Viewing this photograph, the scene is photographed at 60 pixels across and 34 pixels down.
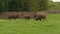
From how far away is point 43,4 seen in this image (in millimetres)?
33188

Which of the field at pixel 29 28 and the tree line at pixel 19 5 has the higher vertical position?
the field at pixel 29 28

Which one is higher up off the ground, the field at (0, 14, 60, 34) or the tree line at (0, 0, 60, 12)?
the field at (0, 14, 60, 34)

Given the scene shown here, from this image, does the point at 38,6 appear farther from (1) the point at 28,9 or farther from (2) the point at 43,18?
(2) the point at 43,18

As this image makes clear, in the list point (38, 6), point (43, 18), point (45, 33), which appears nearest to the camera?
point (45, 33)

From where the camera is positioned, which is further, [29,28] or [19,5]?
[19,5]

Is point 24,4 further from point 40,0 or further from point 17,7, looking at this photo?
point 40,0

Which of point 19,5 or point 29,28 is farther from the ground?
point 29,28

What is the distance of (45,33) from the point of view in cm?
1159

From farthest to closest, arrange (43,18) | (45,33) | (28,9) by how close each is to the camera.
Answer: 1. (28,9)
2. (43,18)
3. (45,33)

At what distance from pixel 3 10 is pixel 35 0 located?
514 cm

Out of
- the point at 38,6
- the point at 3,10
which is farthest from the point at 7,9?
the point at 38,6

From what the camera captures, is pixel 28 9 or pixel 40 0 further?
pixel 40 0

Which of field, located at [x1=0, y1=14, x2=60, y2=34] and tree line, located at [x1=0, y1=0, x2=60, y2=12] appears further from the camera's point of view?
tree line, located at [x1=0, y1=0, x2=60, y2=12]

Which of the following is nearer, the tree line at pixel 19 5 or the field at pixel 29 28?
the field at pixel 29 28
